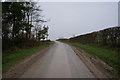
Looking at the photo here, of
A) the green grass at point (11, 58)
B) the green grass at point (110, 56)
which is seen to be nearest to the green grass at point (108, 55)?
the green grass at point (110, 56)

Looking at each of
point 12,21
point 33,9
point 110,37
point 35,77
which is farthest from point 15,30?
point 35,77

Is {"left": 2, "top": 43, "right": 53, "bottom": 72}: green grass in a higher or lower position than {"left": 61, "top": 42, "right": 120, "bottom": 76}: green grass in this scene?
lower

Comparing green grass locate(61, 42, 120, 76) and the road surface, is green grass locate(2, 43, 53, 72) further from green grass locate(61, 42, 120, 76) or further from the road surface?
green grass locate(61, 42, 120, 76)

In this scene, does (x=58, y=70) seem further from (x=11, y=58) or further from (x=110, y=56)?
(x=11, y=58)

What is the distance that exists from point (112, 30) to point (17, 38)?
55.7ft

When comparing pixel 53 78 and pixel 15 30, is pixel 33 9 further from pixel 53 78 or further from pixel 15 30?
pixel 53 78

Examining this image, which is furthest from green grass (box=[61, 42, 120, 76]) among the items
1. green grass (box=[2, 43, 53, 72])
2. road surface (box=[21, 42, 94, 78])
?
green grass (box=[2, 43, 53, 72])

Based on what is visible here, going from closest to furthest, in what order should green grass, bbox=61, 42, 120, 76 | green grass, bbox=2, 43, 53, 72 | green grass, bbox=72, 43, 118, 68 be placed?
1. green grass, bbox=61, 42, 120, 76
2. green grass, bbox=2, 43, 53, 72
3. green grass, bbox=72, 43, 118, 68

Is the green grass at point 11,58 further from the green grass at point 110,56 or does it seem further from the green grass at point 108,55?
the green grass at point 108,55

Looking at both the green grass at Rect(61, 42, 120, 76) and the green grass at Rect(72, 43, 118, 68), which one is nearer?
the green grass at Rect(61, 42, 120, 76)

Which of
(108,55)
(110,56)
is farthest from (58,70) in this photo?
(108,55)

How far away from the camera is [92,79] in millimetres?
6230

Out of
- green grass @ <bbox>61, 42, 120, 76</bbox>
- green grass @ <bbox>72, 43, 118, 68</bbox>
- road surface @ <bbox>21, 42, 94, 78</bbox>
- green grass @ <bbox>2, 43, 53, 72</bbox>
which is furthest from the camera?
green grass @ <bbox>72, 43, 118, 68</bbox>

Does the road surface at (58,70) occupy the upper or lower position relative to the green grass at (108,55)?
lower
